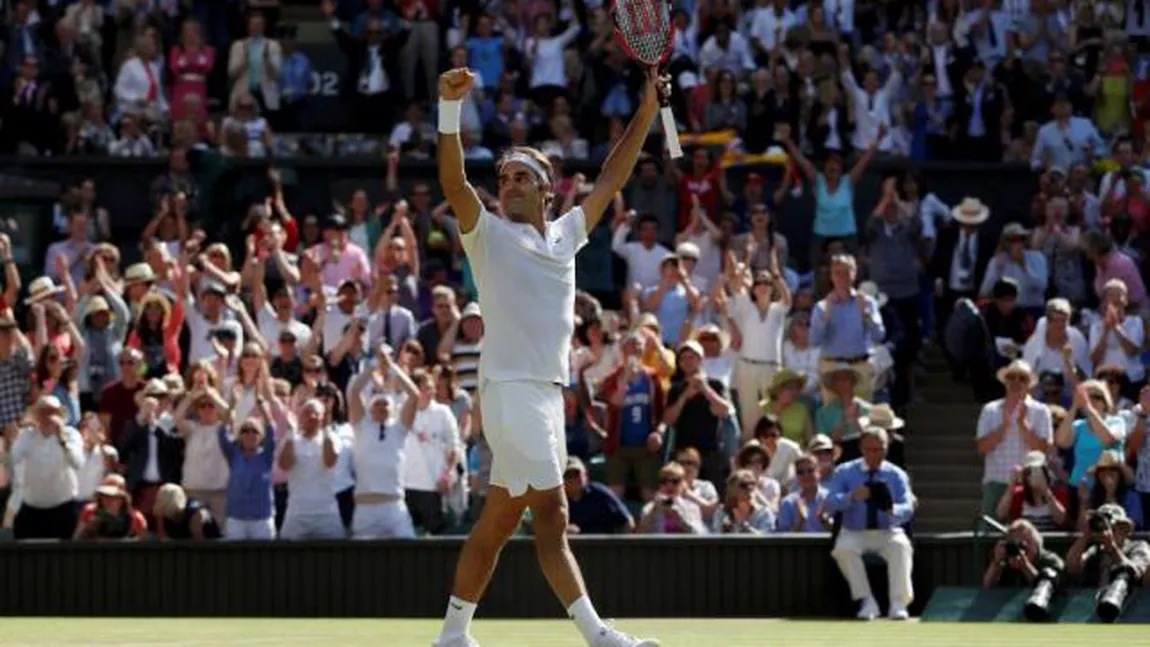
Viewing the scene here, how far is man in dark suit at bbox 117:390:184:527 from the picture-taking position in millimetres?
22156

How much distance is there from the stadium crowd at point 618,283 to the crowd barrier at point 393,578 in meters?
0.33

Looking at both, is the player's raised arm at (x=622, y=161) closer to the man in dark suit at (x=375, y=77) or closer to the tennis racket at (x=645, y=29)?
the tennis racket at (x=645, y=29)

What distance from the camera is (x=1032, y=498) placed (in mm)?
20703

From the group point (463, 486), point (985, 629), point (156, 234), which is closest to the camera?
point (985, 629)

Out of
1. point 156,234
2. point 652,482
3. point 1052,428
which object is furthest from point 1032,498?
point 156,234

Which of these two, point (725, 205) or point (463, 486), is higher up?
point (725, 205)

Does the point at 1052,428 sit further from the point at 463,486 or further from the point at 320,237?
the point at 320,237

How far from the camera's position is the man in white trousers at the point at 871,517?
2014 centimetres

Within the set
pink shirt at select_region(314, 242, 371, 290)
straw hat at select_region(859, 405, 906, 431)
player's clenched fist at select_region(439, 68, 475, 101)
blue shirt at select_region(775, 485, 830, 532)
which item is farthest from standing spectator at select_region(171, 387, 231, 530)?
player's clenched fist at select_region(439, 68, 475, 101)

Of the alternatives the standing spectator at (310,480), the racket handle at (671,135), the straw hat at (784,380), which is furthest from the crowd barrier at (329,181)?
the racket handle at (671,135)

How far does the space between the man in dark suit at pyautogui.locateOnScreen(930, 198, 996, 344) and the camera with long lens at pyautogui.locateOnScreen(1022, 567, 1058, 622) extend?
297 inches

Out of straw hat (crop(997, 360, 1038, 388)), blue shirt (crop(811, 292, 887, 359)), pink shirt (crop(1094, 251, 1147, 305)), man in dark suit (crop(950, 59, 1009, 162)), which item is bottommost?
straw hat (crop(997, 360, 1038, 388))

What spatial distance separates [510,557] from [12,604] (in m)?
3.34

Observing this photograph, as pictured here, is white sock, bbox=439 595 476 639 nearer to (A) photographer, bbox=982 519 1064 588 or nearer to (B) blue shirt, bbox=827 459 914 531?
(A) photographer, bbox=982 519 1064 588
